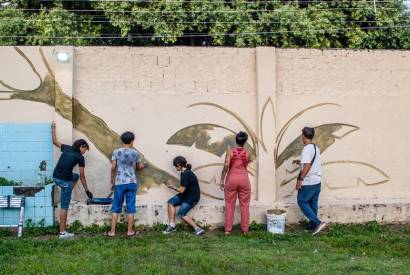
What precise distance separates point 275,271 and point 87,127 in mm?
3854

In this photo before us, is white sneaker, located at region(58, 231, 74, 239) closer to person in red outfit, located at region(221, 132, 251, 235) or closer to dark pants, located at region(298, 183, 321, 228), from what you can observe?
person in red outfit, located at region(221, 132, 251, 235)

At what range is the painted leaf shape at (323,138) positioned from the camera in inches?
337

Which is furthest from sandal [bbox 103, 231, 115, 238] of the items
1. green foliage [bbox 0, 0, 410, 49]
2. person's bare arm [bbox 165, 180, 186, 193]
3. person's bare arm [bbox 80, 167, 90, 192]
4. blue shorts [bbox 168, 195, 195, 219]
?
green foliage [bbox 0, 0, 410, 49]

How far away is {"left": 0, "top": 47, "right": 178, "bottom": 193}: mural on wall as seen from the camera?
8031 millimetres

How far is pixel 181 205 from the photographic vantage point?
796 cm

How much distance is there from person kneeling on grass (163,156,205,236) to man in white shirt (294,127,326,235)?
1.55 metres

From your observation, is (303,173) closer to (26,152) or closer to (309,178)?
(309,178)

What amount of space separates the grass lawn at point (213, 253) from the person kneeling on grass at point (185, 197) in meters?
0.18

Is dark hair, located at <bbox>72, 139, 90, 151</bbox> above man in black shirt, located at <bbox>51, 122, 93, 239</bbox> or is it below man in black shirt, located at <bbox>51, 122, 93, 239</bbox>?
above

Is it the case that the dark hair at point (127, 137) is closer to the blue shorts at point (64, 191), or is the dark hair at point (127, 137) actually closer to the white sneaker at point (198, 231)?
the blue shorts at point (64, 191)

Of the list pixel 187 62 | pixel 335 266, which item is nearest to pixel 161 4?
pixel 187 62

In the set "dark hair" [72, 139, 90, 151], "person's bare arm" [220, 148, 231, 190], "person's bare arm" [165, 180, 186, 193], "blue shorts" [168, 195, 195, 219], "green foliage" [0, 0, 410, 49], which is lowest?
"blue shorts" [168, 195, 195, 219]

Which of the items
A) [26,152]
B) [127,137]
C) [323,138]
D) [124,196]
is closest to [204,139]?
[127,137]

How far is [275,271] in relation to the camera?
595 centimetres
